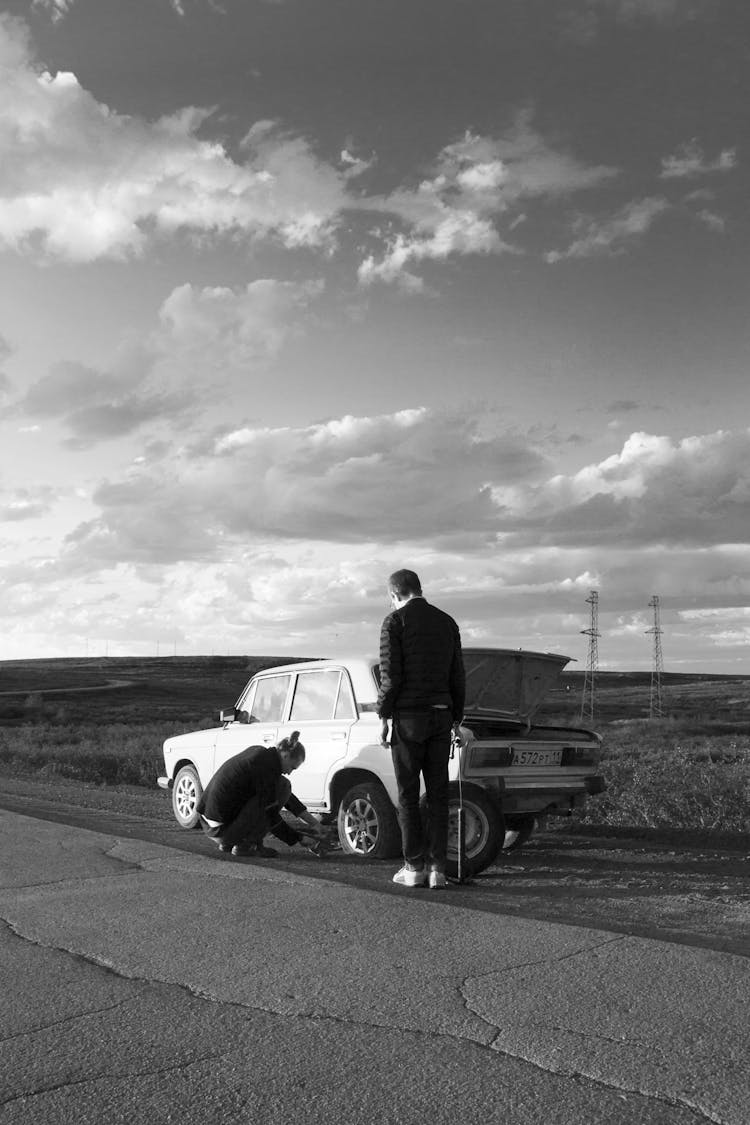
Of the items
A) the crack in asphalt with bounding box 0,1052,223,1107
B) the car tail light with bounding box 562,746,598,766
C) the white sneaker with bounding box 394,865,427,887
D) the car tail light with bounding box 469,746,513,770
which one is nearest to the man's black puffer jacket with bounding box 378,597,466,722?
the car tail light with bounding box 469,746,513,770

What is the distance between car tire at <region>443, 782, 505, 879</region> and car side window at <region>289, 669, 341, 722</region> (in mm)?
1727

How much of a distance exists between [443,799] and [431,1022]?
338cm

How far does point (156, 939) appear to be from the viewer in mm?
5672

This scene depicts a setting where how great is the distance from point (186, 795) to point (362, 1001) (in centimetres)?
767

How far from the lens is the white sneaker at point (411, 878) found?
7438 millimetres

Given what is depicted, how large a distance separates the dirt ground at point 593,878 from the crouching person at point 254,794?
26 cm

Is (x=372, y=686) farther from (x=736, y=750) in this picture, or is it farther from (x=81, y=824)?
(x=736, y=750)

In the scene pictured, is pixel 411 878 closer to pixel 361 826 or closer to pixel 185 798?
A: pixel 361 826

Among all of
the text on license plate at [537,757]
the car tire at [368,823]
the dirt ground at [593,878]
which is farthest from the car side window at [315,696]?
the text on license plate at [537,757]

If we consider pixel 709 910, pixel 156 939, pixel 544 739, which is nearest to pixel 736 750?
pixel 544 739

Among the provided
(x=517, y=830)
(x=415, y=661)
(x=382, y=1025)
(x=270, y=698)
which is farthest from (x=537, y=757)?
(x=382, y=1025)

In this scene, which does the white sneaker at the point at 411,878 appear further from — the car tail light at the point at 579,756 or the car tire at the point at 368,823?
the car tail light at the point at 579,756

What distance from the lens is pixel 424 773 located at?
7.62 meters

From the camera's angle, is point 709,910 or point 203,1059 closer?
point 203,1059
